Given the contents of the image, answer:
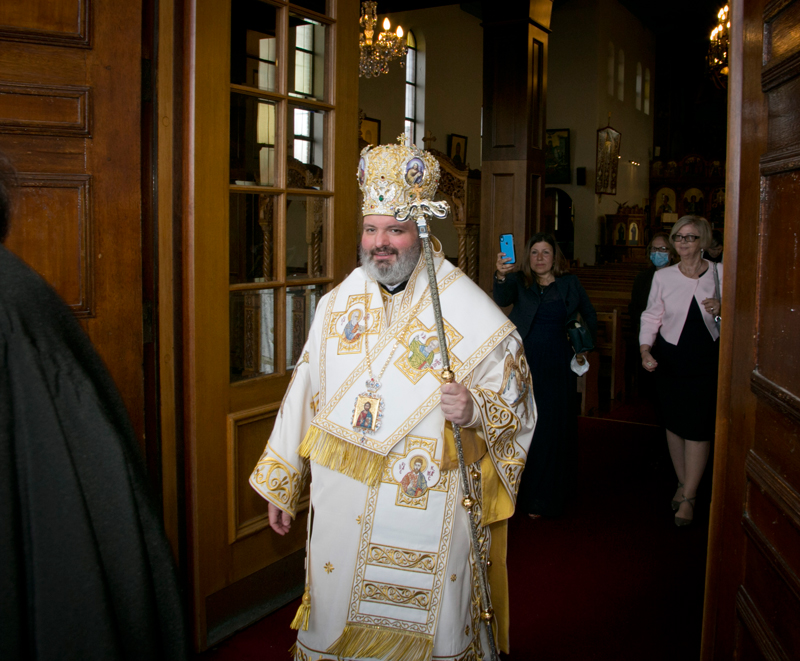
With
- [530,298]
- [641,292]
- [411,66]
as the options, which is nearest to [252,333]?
[530,298]

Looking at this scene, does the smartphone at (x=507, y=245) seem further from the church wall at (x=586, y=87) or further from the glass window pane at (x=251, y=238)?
the church wall at (x=586, y=87)

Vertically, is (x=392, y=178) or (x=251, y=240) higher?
(x=392, y=178)

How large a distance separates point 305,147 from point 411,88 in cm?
1176

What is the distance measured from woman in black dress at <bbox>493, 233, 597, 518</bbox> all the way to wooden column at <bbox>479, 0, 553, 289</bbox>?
10.7 feet

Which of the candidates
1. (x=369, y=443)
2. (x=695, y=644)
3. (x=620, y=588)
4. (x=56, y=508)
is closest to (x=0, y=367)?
(x=56, y=508)

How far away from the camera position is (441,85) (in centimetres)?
1491

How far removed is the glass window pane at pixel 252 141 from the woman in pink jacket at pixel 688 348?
2.37 m

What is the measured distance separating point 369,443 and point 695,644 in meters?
1.81

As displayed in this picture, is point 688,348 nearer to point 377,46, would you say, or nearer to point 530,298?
point 530,298

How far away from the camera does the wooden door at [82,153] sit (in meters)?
2.29

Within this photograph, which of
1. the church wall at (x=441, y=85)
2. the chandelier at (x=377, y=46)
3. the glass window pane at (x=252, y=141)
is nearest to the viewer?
the glass window pane at (x=252, y=141)

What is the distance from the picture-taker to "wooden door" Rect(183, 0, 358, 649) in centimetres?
280

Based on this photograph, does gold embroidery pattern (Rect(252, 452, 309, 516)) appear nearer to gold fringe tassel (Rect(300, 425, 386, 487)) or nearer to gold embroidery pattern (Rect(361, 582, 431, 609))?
gold fringe tassel (Rect(300, 425, 386, 487))

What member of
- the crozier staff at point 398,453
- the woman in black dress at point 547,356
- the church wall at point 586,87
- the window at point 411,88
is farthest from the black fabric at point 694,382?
the church wall at point 586,87
